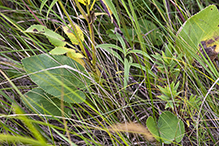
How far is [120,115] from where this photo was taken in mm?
945

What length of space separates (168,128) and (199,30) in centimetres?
54

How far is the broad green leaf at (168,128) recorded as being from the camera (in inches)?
32.1

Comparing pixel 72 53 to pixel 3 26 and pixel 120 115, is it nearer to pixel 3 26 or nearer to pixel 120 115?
pixel 120 115

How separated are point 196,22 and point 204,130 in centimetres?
55

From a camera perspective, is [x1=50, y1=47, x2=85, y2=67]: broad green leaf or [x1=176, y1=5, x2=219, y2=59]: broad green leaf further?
[x1=176, y1=5, x2=219, y2=59]: broad green leaf

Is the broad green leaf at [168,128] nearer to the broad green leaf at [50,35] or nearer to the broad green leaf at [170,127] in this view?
the broad green leaf at [170,127]

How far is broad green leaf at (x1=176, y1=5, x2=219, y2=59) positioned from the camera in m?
0.86

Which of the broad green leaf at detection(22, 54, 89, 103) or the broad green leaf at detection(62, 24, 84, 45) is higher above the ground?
the broad green leaf at detection(62, 24, 84, 45)

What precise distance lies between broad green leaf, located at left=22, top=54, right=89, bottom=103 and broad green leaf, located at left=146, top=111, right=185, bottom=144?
14.7 inches

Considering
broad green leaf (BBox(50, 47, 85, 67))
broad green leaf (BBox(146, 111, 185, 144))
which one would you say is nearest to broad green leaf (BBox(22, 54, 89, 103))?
broad green leaf (BBox(50, 47, 85, 67))

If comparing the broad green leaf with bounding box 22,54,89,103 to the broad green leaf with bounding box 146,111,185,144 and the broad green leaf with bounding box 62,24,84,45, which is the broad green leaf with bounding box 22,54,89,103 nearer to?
the broad green leaf with bounding box 62,24,84,45

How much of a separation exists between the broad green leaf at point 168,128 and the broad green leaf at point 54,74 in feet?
1.23

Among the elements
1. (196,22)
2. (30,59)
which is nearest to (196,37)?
(196,22)

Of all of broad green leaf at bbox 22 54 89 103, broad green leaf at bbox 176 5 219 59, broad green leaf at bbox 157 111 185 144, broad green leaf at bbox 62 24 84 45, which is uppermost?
broad green leaf at bbox 62 24 84 45
